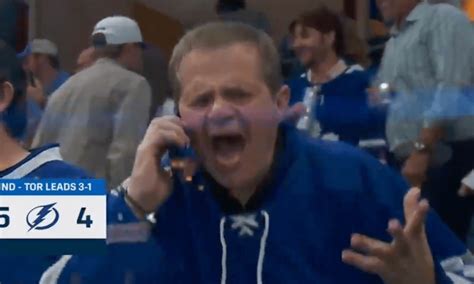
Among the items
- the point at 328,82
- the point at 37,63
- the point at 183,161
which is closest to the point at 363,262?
the point at 183,161

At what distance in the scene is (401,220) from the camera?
1.11 metres

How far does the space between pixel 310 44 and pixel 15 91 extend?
0.47 meters

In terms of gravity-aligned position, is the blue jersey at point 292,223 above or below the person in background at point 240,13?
below

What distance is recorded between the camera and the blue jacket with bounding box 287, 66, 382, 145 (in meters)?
1.44

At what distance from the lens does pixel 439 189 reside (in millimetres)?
1532

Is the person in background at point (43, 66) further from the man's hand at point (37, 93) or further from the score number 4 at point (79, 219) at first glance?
the score number 4 at point (79, 219)

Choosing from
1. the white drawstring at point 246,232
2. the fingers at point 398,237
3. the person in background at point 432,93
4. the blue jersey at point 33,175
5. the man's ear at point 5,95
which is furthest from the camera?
the person in background at point 432,93

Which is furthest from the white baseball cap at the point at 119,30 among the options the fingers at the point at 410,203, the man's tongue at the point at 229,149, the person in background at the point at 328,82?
the fingers at the point at 410,203

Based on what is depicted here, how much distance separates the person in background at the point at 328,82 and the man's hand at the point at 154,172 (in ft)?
0.70

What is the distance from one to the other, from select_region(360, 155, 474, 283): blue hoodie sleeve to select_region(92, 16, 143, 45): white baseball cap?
513 mm

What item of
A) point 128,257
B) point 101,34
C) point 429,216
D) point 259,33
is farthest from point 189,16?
point 429,216

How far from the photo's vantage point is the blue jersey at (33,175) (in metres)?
1.31

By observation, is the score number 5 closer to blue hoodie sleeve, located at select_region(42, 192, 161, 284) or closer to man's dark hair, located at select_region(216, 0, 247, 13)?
blue hoodie sleeve, located at select_region(42, 192, 161, 284)

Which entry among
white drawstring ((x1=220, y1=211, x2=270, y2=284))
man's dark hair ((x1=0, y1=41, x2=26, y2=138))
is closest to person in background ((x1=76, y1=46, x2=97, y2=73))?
man's dark hair ((x1=0, y1=41, x2=26, y2=138))
